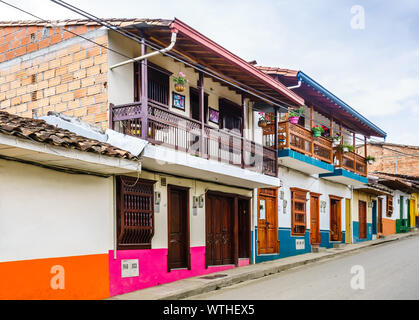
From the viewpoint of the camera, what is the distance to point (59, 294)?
8.25 meters

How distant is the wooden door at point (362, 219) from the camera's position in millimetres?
24688

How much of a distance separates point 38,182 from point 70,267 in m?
1.66

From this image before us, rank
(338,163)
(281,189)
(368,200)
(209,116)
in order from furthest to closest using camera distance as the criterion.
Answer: (368,200)
(338,163)
(281,189)
(209,116)

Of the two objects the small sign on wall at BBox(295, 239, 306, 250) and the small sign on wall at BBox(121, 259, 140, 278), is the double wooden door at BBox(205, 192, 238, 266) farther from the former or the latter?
the small sign on wall at BBox(295, 239, 306, 250)

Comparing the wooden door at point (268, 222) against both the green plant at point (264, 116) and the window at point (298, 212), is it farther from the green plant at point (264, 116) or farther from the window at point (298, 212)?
the green plant at point (264, 116)

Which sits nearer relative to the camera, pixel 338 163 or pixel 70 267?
pixel 70 267

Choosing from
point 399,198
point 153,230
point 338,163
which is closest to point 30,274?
point 153,230

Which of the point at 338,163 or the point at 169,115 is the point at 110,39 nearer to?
the point at 169,115

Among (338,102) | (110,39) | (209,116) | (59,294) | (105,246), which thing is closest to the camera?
(59,294)

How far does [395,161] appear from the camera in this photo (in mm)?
37781

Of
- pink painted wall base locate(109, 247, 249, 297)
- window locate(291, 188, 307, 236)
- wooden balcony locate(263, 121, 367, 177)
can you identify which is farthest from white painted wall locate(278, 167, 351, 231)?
pink painted wall base locate(109, 247, 249, 297)

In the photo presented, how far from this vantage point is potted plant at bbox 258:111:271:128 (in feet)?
50.2
